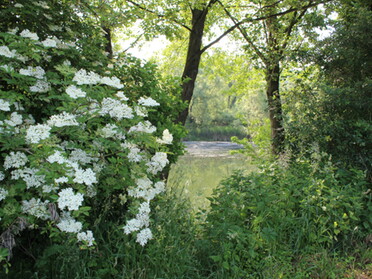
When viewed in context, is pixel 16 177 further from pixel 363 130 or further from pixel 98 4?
pixel 363 130

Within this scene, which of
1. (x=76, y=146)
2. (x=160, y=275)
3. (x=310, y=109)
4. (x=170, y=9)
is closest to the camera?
(x=76, y=146)

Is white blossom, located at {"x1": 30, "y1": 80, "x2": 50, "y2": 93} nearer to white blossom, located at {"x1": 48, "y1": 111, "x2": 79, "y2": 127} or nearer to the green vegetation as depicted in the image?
the green vegetation

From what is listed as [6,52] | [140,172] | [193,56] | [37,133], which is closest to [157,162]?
[140,172]

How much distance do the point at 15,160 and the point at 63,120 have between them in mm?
419

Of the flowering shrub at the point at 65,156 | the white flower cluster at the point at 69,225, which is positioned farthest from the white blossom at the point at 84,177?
the white flower cluster at the point at 69,225

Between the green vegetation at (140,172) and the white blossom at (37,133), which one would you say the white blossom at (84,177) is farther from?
the white blossom at (37,133)

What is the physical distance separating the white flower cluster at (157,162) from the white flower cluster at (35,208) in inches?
33.8

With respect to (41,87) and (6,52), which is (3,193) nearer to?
(41,87)

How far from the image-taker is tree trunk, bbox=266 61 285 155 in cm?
660

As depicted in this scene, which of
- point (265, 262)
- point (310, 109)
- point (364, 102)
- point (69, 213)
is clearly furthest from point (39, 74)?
point (364, 102)

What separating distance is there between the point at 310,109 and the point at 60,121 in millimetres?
4641

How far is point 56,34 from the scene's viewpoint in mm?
3721

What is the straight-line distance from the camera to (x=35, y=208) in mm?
2309

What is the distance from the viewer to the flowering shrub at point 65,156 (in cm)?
221
